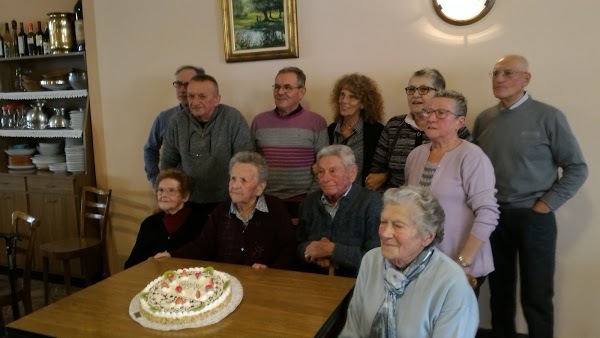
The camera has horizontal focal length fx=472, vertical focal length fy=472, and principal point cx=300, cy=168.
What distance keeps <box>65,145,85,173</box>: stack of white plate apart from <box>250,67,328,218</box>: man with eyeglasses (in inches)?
81.2

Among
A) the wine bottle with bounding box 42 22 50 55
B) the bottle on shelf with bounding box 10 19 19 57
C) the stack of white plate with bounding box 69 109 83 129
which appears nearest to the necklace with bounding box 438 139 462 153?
the stack of white plate with bounding box 69 109 83 129

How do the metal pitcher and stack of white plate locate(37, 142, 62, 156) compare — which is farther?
stack of white plate locate(37, 142, 62, 156)

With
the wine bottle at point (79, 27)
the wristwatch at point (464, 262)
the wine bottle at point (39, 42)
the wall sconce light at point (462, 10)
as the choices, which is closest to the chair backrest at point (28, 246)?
the wine bottle at point (79, 27)

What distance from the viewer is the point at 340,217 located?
2.31 meters

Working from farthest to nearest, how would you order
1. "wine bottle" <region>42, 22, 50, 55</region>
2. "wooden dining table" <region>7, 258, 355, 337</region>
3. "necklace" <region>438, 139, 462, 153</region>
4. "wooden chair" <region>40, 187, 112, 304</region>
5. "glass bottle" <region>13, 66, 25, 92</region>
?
"glass bottle" <region>13, 66, 25, 92</region> → "wine bottle" <region>42, 22, 50, 55</region> → "wooden chair" <region>40, 187, 112, 304</region> → "necklace" <region>438, 139, 462, 153</region> → "wooden dining table" <region>7, 258, 355, 337</region>

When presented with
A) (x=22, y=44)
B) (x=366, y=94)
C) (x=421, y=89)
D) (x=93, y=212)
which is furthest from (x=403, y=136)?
→ (x=22, y=44)

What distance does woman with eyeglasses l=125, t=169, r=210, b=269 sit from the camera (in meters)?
2.61

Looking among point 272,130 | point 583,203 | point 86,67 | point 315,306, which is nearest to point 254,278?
point 315,306

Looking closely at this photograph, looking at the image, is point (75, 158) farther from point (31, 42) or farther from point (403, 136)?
point (403, 136)

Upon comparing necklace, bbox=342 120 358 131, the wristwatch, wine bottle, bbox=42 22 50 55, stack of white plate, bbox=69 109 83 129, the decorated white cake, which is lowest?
the wristwatch

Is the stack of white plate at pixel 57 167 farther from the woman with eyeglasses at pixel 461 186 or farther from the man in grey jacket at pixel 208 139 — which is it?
the woman with eyeglasses at pixel 461 186

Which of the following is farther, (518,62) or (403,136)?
(403,136)

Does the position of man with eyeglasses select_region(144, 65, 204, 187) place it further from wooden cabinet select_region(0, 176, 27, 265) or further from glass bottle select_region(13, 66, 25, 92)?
glass bottle select_region(13, 66, 25, 92)

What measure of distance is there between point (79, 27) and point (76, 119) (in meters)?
0.81
